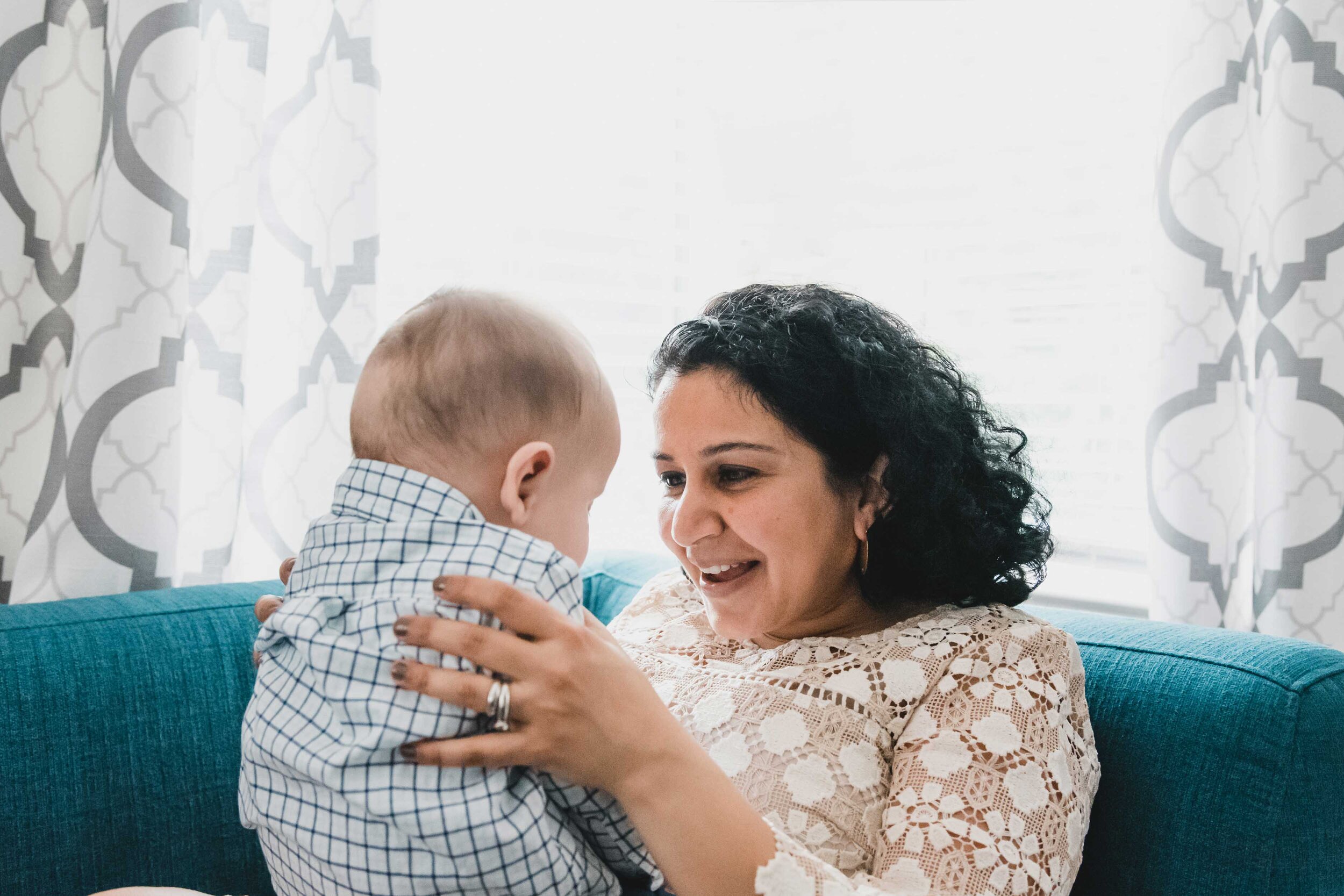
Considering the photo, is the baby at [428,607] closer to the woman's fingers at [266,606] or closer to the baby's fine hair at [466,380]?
the baby's fine hair at [466,380]

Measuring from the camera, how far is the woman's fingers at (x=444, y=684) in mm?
849

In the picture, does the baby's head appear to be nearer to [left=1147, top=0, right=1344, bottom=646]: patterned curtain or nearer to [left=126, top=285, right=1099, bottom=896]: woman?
[left=126, top=285, right=1099, bottom=896]: woman

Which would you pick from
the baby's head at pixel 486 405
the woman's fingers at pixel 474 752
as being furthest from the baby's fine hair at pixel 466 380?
the woman's fingers at pixel 474 752

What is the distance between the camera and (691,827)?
3.10ft

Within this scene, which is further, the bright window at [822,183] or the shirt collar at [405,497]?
the bright window at [822,183]

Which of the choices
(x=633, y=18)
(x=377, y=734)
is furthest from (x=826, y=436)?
(x=633, y=18)

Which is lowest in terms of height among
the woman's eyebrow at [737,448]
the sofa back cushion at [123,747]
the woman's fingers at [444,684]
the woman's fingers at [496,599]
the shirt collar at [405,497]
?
the sofa back cushion at [123,747]

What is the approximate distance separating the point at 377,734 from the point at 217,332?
3.93ft

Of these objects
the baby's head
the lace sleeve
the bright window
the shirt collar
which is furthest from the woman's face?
the bright window

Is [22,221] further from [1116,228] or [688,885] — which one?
[1116,228]

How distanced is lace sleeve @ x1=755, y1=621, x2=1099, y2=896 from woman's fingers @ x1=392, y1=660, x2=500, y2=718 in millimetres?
331

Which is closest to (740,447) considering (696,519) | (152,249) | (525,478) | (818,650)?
(696,519)

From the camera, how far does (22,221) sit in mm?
1627

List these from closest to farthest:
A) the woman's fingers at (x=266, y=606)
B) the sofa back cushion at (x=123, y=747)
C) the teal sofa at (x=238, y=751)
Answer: the teal sofa at (x=238, y=751) < the woman's fingers at (x=266, y=606) < the sofa back cushion at (x=123, y=747)
